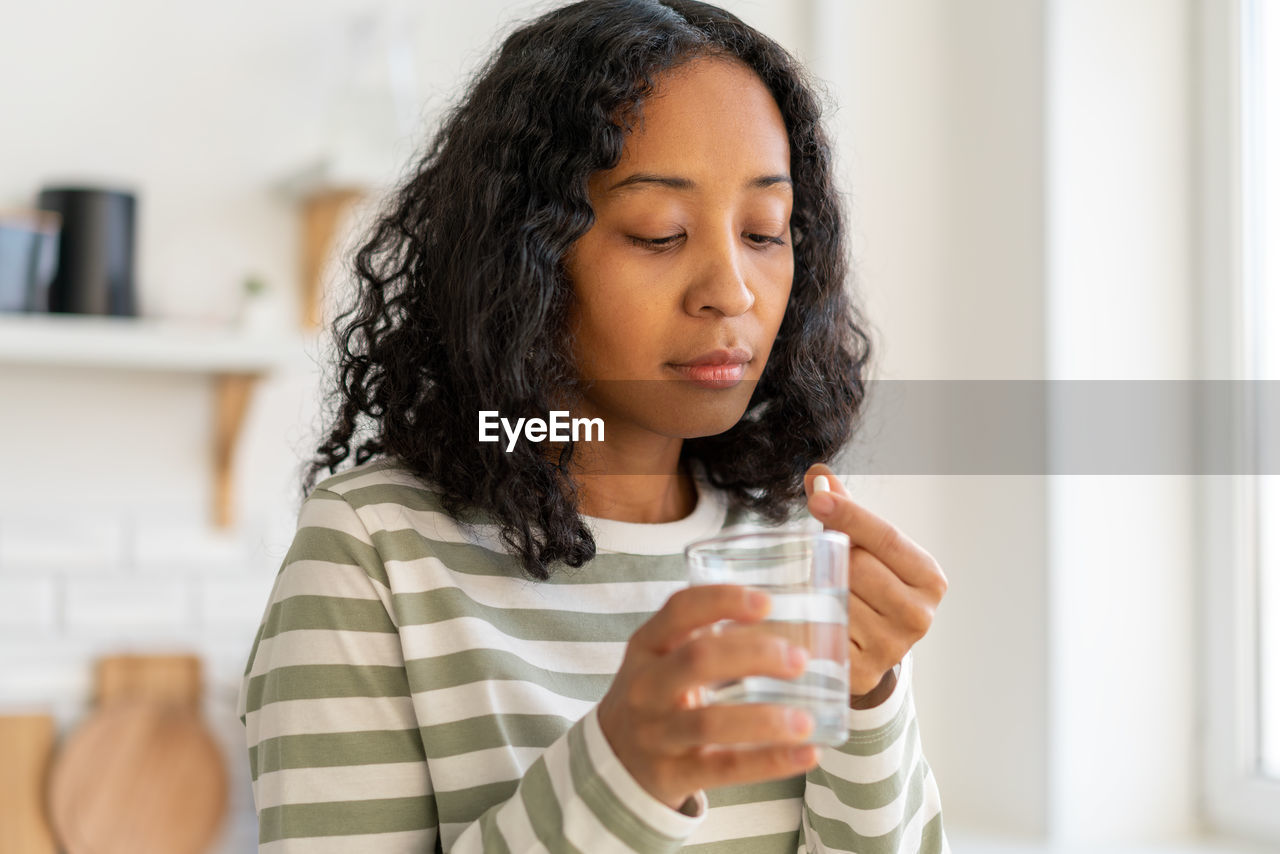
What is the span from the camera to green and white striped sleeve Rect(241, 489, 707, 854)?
709mm

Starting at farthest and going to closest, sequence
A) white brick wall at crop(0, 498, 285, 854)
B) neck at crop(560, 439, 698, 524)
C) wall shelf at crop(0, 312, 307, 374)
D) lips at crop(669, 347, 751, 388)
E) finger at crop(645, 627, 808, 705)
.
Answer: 1. white brick wall at crop(0, 498, 285, 854)
2. wall shelf at crop(0, 312, 307, 374)
3. neck at crop(560, 439, 698, 524)
4. lips at crop(669, 347, 751, 388)
5. finger at crop(645, 627, 808, 705)

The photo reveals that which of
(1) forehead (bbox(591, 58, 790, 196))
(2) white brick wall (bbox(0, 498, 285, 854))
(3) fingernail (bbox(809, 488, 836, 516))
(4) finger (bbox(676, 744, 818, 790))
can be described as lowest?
(2) white brick wall (bbox(0, 498, 285, 854))

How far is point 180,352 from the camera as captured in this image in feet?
5.96

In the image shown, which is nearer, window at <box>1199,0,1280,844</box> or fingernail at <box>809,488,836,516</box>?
fingernail at <box>809,488,836,516</box>

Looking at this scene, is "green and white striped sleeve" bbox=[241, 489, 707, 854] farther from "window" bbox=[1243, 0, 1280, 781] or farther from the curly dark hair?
"window" bbox=[1243, 0, 1280, 781]

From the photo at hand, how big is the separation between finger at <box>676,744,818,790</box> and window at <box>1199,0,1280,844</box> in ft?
3.75

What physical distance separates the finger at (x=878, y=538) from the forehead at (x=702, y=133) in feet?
0.76

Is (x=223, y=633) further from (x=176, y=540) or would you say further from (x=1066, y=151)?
(x=1066, y=151)

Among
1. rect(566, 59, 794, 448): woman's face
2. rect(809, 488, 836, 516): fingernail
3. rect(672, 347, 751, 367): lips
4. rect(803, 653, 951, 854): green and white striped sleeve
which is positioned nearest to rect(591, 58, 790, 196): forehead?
rect(566, 59, 794, 448): woman's face

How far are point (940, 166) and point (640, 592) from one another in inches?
40.3

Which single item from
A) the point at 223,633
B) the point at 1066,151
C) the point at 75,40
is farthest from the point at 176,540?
the point at 1066,151

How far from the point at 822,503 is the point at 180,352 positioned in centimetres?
139

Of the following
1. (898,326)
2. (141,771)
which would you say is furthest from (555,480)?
(141,771)

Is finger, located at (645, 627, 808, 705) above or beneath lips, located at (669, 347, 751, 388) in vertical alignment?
beneath
